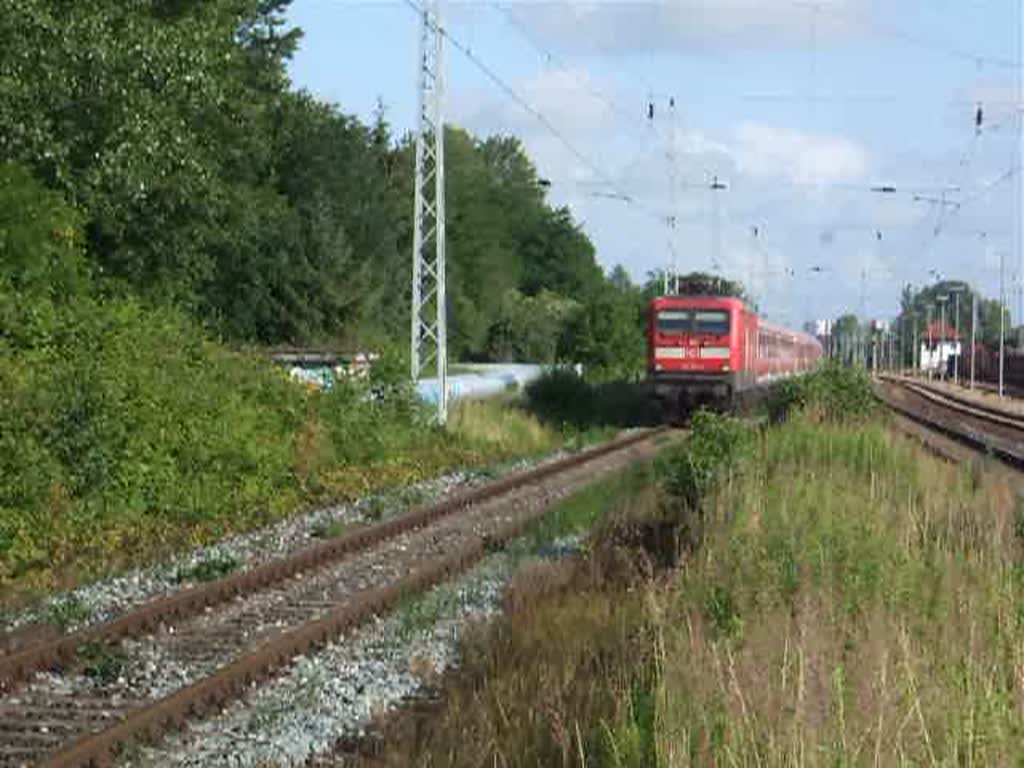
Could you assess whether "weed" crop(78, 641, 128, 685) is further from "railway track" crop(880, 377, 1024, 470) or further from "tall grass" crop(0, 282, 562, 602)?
"railway track" crop(880, 377, 1024, 470)

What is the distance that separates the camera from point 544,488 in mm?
26172

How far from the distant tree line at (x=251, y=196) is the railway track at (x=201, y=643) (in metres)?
8.60

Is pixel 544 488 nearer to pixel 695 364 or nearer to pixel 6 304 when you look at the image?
pixel 6 304

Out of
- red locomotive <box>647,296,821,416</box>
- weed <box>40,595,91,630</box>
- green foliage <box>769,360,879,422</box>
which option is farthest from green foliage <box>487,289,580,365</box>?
weed <box>40,595,91,630</box>

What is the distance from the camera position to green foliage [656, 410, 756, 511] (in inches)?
672

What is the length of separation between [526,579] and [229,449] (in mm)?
7812

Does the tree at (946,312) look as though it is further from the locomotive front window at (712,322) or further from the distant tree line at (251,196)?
the locomotive front window at (712,322)

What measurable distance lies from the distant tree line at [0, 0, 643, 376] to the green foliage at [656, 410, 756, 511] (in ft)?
32.9

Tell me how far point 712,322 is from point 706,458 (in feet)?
77.7

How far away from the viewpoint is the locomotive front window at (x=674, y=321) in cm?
4128

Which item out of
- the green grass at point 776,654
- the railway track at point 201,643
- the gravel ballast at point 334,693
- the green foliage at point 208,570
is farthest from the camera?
the green foliage at point 208,570

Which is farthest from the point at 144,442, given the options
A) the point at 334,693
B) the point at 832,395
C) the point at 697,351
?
the point at 697,351

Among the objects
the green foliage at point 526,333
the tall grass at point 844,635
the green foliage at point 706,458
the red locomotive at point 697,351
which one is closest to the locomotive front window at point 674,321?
the red locomotive at point 697,351

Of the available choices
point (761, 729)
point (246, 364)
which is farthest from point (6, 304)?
point (761, 729)
